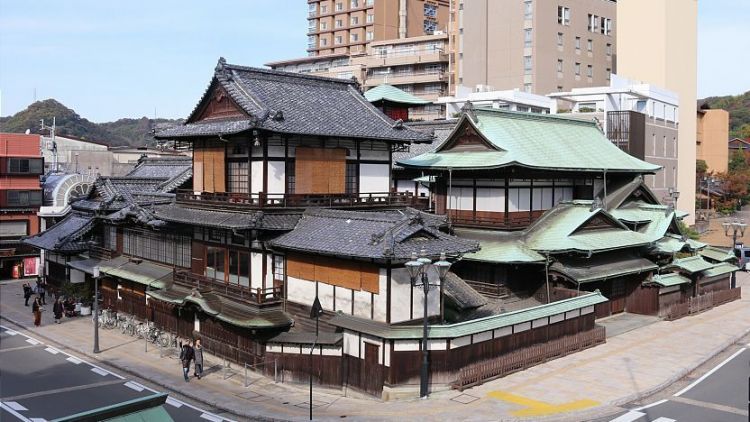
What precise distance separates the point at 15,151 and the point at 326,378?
45.4 meters

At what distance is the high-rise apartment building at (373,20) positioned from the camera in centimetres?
12900

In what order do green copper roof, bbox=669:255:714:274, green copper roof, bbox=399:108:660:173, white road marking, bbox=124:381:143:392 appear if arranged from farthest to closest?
1. green copper roof, bbox=669:255:714:274
2. green copper roof, bbox=399:108:660:173
3. white road marking, bbox=124:381:143:392

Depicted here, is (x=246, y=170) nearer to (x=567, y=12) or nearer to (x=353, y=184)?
(x=353, y=184)

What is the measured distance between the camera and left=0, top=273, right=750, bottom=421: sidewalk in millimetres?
24828

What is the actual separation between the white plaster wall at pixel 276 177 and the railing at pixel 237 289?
16.2 ft

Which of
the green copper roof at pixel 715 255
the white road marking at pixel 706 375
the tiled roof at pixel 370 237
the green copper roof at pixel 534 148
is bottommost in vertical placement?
the white road marking at pixel 706 375

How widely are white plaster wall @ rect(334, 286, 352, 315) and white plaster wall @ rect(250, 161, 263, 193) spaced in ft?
22.8

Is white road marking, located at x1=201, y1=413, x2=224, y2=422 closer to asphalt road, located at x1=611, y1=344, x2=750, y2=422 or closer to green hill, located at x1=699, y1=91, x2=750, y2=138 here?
asphalt road, located at x1=611, y1=344, x2=750, y2=422

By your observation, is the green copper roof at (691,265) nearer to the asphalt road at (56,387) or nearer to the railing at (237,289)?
the railing at (237,289)

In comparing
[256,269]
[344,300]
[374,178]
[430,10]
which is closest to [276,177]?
[256,269]

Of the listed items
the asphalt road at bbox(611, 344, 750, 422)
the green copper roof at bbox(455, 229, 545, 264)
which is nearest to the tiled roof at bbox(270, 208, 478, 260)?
the green copper roof at bbox(455, 229, 545, 264)

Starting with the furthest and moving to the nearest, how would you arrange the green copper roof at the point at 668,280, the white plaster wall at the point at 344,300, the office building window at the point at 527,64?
the office building window at the point at 527,64
the green copper roof at the point at 668,280
the white plaster wall at the point at 344,300

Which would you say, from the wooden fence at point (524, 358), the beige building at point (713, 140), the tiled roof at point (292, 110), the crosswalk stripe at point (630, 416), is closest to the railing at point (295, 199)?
the tiled roof at point (292, 110)

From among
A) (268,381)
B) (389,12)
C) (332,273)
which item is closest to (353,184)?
(332,273)
